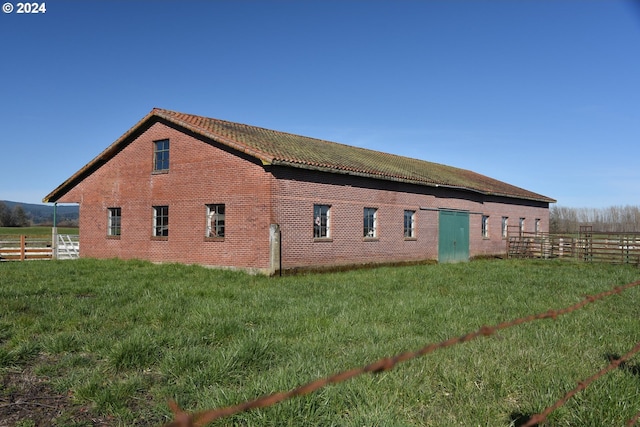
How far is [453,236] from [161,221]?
13679 mm

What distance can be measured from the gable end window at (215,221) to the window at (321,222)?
324 cm

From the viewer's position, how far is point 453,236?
77.8ft

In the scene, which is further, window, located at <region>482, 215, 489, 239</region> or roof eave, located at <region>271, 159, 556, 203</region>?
window, located at <region>482, 215, 489, 239</region>

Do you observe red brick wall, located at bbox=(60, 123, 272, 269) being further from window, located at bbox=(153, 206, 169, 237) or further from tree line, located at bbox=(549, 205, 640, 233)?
tree line, located at bbox=(549, 205, 640, 233)

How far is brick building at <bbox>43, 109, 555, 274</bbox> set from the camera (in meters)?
15.7

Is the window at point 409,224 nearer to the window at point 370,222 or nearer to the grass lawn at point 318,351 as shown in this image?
the window at point 370,222

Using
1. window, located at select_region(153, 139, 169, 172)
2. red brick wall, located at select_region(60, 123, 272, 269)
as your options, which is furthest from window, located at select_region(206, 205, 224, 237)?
window, located at select_region(153, 139, 169, 172)

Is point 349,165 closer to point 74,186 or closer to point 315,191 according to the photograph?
point 315,191

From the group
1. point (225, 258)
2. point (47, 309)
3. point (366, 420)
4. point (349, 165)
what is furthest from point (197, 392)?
point (349, 165)

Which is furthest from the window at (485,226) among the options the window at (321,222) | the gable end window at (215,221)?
the gable end window at (215,221)

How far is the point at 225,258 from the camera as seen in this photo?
16.3 metres

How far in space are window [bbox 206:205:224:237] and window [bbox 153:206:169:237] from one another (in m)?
2.46

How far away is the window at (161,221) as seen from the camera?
61.5 feet

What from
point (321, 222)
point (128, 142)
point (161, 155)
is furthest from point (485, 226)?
point (128, 142)
